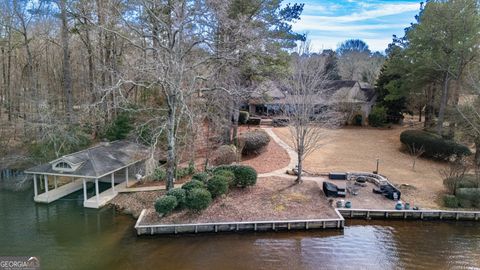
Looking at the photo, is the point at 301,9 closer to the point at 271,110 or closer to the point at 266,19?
the point at 266,19

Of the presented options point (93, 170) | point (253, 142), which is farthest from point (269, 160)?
point (93, 170)

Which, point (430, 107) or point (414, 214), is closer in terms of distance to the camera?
point (414, 214)

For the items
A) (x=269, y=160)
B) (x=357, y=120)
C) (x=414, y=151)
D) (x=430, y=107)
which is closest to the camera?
(x=269, y=160)

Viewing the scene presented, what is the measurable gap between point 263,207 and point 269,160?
752 centimetres

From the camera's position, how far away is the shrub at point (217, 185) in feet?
48.9

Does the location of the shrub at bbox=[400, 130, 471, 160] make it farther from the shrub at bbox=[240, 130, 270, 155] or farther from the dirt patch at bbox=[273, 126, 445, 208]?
the shrub at bbox=[240, 130, 270, 155]

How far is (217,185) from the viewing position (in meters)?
14.9

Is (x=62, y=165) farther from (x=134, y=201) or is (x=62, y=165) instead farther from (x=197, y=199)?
(x=197, y=199)

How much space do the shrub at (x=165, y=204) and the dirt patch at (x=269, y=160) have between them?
764 cm

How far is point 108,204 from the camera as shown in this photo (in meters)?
16.1

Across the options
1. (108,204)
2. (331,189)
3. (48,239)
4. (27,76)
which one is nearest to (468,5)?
(331,189)

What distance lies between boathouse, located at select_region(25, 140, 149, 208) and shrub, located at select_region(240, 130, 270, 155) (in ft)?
22.9

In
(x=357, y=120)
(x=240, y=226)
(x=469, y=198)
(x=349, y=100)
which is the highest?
(x=349, y=100)

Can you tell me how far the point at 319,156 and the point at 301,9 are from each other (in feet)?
35.0
